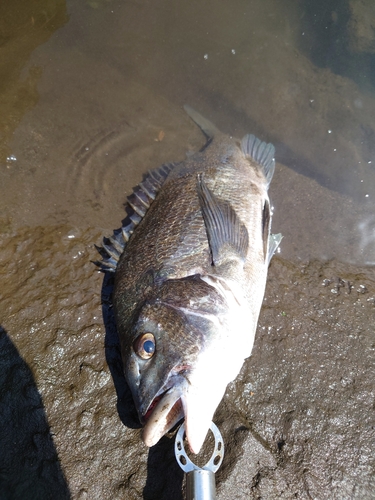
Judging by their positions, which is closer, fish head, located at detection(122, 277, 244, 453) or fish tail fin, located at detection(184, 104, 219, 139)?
fish head, located at detection(122, 277, 244, 453)

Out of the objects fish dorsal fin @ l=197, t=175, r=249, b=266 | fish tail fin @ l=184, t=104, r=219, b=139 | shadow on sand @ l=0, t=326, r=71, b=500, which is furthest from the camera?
fish tail fin @ l=184, t=104, r=219, b=139

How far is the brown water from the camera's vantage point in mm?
3111

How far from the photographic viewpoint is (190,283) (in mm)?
2637

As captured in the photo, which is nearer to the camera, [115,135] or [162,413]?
[162,413]

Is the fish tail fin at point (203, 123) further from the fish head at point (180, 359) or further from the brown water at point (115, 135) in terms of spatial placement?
the fish head at point (180, 359)

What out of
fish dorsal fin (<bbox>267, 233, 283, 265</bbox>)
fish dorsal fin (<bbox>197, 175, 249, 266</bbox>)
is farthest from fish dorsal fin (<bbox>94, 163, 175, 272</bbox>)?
fish dorsal fin (<bbox>267, 233, 283, 265</bbox>)

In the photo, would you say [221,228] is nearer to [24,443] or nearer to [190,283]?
[190,283]

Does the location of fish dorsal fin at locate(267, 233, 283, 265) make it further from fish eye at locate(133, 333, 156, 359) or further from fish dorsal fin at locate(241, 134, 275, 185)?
fish eye at locate(133, 333, 156, 359)

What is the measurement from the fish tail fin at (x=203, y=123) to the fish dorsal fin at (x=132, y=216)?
3.11ft

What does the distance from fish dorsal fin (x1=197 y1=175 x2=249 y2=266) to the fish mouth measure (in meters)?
1.06

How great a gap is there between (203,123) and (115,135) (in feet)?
3.75

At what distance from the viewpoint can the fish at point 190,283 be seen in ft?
7.22

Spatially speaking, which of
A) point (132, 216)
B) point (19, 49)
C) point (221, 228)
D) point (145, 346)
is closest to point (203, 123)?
point (132, 216)

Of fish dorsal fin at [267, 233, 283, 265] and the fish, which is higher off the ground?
the fish
